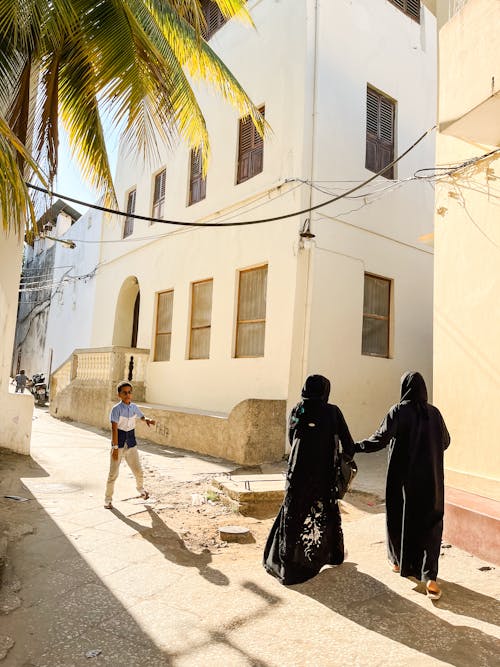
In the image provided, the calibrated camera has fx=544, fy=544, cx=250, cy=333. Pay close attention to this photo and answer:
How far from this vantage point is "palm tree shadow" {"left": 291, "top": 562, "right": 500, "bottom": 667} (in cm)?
295

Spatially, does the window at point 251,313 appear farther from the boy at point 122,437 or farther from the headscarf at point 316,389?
the headscarf at point 316,389

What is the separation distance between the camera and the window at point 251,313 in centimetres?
1015

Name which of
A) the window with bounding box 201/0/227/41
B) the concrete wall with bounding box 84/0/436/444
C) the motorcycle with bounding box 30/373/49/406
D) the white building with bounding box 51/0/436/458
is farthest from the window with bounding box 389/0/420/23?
the motorcycle with bounding box 30/373/49/406

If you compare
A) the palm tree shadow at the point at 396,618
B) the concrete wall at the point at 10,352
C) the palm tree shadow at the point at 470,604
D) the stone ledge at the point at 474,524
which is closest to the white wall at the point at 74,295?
the concrete wall at the point at 10,352

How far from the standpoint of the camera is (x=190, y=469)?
8.17m

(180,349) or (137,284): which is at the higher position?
(137,284)

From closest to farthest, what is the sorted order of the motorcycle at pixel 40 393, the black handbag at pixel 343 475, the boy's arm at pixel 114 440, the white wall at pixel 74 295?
the black handbag at pixel 343 475 < the boy's arm at pixel 114 440 < the white wall at pixel 74 295 < the motorcycle at pixel 40 393

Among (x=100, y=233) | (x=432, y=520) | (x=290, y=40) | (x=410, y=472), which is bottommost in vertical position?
(x=432, y=520)

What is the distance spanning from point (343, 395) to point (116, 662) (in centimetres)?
746

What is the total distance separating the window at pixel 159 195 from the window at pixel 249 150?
3.33 metres

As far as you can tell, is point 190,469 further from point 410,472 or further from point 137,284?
point 137,284

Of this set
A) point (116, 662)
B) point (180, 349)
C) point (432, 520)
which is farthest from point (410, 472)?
point (180, 349)

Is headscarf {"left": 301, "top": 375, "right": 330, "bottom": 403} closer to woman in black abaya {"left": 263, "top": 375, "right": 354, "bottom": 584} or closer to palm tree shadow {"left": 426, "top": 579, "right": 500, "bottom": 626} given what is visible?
woman in black abaya {"left": 263, "top": 375, "right": 354, "bottom": 584}

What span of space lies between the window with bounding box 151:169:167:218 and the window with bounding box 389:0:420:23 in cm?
663
